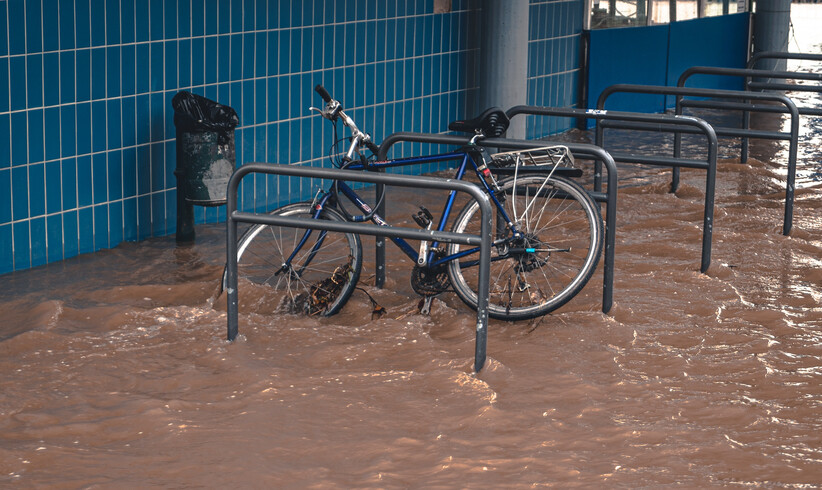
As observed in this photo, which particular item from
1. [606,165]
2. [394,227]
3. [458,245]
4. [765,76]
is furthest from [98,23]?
[765,76]

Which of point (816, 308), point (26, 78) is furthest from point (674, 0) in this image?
point (26, 78)

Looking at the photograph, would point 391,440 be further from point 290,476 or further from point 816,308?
point 816,308

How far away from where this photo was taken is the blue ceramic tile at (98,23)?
6668 millimetres

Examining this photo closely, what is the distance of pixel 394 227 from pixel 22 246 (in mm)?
2856

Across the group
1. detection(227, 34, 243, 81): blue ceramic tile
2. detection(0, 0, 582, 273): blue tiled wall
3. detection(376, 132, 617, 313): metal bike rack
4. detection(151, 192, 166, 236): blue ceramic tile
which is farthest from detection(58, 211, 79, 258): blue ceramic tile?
detection(376, 132, 617, 313): metal bike rack

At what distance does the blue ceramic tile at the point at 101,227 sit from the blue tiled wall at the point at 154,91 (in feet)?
0.04

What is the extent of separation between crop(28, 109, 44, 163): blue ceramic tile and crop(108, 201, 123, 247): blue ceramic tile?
2.09ft

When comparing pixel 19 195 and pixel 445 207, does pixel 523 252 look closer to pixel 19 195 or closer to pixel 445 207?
pixel 445 207

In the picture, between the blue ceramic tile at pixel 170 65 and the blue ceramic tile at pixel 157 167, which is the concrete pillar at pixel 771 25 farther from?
the blue ceramic tile at pixel 157 167

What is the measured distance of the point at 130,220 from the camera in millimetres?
7105

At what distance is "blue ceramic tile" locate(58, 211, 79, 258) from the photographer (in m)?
6.69

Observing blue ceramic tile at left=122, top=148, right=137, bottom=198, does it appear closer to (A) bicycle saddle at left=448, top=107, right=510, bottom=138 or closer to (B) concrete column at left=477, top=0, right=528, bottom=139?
(A) bicycle saddle at left=448, top=107, right=510, bottom=138

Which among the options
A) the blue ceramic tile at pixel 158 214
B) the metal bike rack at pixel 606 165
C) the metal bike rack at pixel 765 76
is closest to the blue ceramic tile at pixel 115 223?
the blue ceramic tile at pixel 158 214

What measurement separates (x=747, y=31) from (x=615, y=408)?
11687 millimetres
